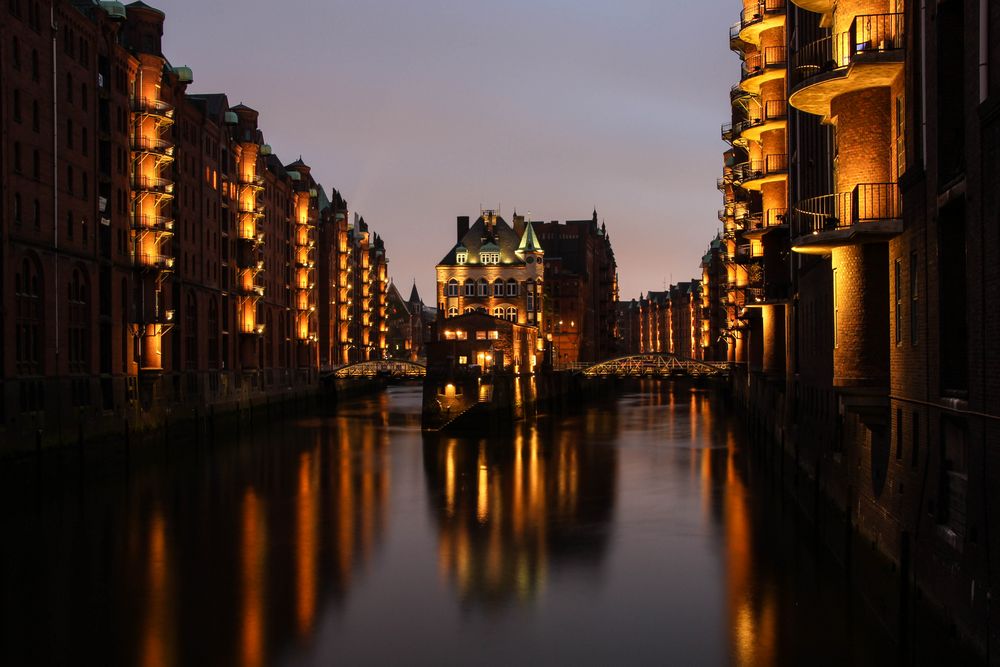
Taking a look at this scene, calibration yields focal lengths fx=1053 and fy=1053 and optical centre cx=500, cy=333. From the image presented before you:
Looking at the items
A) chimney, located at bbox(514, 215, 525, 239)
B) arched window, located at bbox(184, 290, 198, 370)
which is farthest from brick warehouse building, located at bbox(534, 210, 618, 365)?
arched window, located at bbox(184, 290, 198, 370)

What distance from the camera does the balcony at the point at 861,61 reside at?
68.0ft

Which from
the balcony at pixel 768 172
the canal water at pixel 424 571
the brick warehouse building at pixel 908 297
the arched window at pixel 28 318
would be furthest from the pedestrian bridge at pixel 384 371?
the brick warehouse building at pixel 908 297

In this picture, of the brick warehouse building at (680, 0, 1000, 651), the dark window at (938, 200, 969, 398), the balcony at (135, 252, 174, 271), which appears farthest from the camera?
the balcony at (135, 252, 174, 271)

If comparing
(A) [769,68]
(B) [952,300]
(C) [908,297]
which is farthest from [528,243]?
(B) [952,300]

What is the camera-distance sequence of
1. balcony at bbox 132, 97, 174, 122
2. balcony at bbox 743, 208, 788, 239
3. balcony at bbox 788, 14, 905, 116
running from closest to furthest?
balcony at bbox 788, 14, 905, 116 → balcony at bbox 743, 208, 788, 239 → balcony at bbox 132, 97, 174, 122

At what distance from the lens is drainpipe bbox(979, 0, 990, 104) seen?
582 inches

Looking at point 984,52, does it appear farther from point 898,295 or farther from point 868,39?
point 898,295

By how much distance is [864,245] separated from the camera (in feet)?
72.8

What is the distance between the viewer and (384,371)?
111 m

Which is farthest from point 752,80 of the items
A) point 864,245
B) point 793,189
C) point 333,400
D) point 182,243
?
point 333,400

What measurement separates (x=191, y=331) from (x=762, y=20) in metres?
42.4

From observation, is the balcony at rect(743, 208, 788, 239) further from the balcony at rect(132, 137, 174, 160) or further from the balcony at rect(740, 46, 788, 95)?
the balcony at rect(132, 137, 174, 160)

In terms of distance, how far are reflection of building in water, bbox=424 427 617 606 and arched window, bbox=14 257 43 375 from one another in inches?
711

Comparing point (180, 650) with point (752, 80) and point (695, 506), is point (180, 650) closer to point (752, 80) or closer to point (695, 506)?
point (695, 506)
